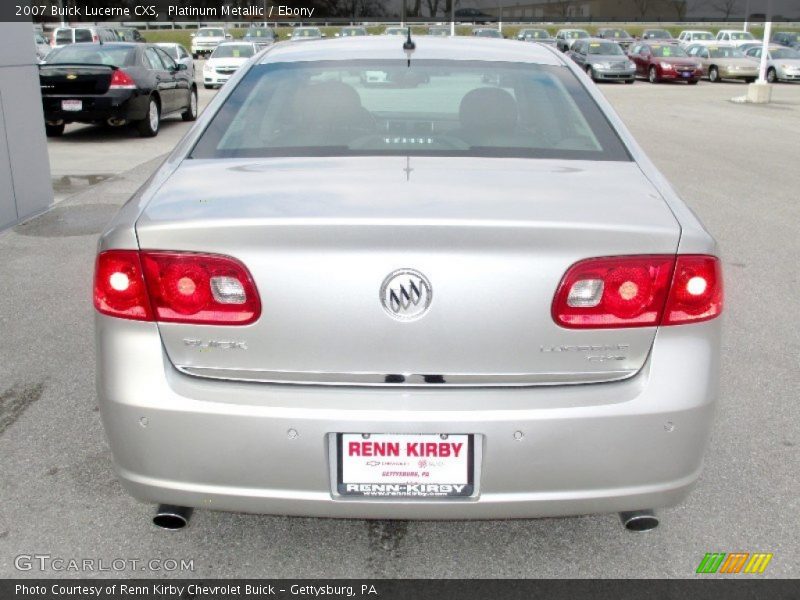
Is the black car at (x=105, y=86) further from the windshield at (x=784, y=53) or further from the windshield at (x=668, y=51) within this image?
the windshield at (x=784, y=53)

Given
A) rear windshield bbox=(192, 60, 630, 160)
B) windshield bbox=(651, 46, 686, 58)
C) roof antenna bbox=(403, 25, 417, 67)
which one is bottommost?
windshield bbox=(651, 46, 686, 58)

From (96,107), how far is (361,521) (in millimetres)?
12085

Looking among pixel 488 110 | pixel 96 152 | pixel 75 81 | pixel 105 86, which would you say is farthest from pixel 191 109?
pixel 488 110

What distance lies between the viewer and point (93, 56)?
14336 mm

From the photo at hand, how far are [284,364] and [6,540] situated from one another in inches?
53.7

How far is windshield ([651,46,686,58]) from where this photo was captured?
30.8 metres

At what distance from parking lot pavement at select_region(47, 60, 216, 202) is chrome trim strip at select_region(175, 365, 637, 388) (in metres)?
7.94

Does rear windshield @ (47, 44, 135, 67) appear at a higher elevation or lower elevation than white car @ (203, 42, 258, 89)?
higher

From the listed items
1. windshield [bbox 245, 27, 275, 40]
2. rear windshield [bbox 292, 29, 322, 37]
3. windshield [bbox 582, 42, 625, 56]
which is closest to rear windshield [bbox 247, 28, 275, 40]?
windshield [bbox 245, 27, 275, 40]

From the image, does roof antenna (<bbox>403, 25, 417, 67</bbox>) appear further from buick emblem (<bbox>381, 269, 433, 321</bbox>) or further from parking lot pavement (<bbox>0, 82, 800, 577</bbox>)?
parking lot pavement (<bbox>0, 82, 800, 577</bbox>)

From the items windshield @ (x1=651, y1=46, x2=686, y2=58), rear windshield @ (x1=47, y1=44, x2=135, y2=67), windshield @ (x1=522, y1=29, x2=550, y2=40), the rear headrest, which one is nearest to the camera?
the rear headrest

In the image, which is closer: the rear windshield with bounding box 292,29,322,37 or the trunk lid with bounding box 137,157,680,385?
the trunk lid with bounding box 137,157,680,385

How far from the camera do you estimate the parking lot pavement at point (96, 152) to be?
35.2ft
